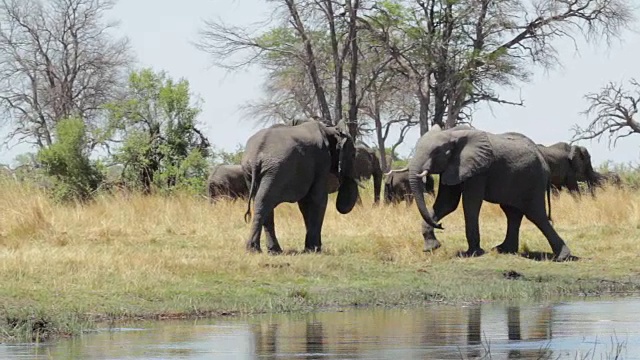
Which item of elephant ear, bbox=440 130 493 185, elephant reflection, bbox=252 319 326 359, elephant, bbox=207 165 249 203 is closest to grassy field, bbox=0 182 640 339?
elephant ear, bbox=440 130 493 185

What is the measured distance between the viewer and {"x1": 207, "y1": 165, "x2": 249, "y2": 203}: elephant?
29.5 metres

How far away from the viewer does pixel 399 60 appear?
44156 millimetres

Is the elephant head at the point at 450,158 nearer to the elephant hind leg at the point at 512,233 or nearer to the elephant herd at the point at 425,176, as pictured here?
the elephant herd at the point at 425,176

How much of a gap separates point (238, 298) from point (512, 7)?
3146 centimetres

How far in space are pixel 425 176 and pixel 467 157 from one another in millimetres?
633

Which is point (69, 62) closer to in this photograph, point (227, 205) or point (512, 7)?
point (512, 7)

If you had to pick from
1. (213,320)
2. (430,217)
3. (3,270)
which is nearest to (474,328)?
(213,320)

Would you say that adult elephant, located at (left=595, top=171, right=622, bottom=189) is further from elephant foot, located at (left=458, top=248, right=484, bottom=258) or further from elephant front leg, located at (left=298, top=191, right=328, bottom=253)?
elephant front leg, located at (left=298, top=191, right=328, bottom=253)

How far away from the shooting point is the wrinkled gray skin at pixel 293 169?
18594mm

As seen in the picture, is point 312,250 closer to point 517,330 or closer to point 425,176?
point 425,176

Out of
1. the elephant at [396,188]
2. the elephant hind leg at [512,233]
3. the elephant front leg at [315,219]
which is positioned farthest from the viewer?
the elephant at [396,188]

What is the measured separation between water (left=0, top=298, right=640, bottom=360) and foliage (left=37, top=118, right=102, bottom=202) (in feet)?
49.0

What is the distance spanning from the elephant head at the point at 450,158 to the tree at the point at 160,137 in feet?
34.6

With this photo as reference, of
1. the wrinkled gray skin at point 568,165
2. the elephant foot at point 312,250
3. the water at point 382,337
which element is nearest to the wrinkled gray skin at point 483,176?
the elephant foot at point 312,250
